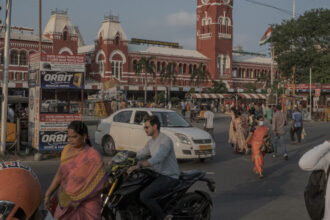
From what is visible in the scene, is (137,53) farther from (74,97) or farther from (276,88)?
(276,88)

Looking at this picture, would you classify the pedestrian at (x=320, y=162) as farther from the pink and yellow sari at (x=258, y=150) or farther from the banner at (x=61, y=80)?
the banner at (x=61, y=80)

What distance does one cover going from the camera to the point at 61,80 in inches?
463

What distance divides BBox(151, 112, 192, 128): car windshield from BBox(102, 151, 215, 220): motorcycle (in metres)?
6.36

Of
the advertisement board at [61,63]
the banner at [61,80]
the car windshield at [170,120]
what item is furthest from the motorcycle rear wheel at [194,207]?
the advertisement board at [61,63]

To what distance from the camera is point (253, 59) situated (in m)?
86.5

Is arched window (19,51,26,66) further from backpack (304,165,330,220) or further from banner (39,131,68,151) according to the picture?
backpack (304,165,330,220)

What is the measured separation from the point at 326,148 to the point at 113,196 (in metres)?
2.21

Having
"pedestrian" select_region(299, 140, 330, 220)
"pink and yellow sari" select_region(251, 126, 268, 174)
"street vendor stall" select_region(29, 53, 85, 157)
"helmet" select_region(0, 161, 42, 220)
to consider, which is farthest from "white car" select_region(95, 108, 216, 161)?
"helmet" select_region(0, 161, 42, 220)

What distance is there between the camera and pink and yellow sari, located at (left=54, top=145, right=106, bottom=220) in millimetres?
3439

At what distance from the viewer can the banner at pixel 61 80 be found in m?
11.6

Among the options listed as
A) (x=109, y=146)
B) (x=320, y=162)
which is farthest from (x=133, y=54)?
(x=320, y=162)

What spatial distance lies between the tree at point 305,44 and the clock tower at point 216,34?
94.4 feet

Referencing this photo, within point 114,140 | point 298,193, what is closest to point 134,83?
point 114,140

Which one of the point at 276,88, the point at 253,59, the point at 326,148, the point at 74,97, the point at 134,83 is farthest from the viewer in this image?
the point at 253,59
